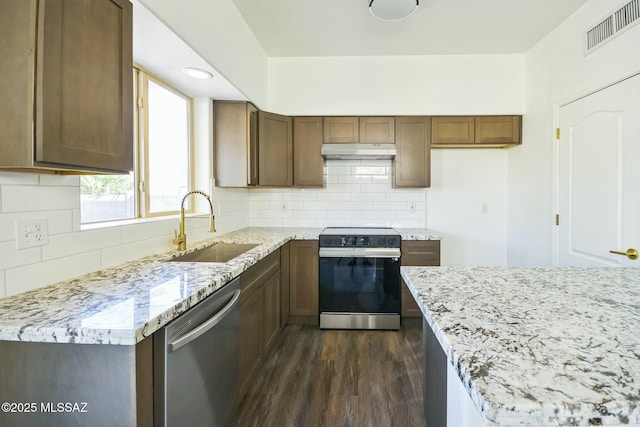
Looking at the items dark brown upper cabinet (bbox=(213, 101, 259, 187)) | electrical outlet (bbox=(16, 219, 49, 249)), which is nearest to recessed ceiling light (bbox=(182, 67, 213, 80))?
dark brown upper cabinet (bbox=(213, 101, 259, 187))

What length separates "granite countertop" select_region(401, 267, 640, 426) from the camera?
49 centimetres

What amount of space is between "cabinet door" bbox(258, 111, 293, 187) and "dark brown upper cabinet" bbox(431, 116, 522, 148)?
1.55m

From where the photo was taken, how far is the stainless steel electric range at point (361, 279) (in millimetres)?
2773

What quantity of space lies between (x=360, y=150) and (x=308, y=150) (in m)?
0.57

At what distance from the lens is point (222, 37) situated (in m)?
2.08

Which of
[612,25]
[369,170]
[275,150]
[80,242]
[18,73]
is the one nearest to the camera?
[18,73]

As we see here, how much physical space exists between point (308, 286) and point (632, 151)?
2.58m

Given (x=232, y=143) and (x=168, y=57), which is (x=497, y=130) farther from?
(x=168, y=57)

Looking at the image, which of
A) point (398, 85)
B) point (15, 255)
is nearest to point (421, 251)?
point (398, 85)

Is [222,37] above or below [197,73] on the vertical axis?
above

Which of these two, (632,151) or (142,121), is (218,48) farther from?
(632,151)

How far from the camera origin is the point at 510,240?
322 centimetres

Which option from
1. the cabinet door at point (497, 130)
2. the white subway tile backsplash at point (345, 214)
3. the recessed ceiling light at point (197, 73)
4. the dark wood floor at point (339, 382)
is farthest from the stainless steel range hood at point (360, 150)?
the dark wood floor at point (339, 382)

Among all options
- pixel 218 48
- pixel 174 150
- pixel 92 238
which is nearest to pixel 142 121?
pixel 174 150
